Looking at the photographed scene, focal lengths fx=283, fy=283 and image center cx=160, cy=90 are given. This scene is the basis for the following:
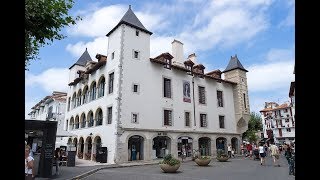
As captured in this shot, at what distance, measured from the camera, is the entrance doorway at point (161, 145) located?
3045 cm

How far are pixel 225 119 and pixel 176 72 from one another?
10.1m

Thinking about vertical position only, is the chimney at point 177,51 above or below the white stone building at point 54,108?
above

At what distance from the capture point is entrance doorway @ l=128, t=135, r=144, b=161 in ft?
91.3

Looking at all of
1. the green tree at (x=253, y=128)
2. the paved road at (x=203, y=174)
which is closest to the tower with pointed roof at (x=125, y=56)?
the paved road at (x=203, y=174)

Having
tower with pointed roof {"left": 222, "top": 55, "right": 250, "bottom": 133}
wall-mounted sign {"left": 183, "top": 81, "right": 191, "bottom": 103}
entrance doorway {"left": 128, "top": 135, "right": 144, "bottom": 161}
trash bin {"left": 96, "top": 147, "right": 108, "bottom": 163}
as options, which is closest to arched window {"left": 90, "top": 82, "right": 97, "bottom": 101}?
trash bin {"left": 96, "top": 147, "right": 108, "bottom": 163}

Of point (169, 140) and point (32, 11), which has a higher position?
point (32, 11)

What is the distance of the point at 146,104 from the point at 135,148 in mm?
4586

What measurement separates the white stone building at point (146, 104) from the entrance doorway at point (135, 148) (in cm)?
10

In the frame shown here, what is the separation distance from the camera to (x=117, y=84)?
27.6 metres

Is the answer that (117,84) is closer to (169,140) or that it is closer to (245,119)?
(169,140)

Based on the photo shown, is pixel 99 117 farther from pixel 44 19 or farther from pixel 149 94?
pixel 44 19

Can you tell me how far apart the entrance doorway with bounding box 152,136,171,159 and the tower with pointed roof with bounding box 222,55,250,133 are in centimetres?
1284

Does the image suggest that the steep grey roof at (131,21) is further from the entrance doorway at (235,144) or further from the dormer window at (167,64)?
the entrance doorway at (235,144)
